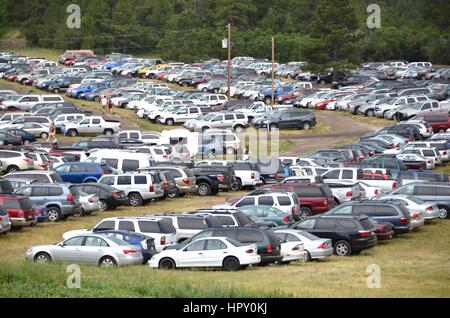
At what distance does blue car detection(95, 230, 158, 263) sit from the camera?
28.5 metres

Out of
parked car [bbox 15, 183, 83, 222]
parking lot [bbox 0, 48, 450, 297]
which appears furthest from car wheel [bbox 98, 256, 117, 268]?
parked car [bbox 15, 183, 83, 222]

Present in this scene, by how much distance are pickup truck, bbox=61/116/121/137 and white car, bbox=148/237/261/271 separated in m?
35.2

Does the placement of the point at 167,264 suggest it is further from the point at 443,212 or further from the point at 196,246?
the point at 443,212

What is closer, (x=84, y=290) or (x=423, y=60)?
(x=84, y=290)

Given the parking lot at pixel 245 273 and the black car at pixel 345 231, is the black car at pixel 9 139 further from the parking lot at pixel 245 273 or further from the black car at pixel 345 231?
the black car at pixel 345 231

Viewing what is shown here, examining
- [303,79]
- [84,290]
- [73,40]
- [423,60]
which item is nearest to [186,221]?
[84,290]

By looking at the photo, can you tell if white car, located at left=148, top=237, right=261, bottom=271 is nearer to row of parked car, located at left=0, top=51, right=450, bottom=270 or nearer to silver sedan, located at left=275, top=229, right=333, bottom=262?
row of parked car, located at left=0, top=51, right=450, bottom=270

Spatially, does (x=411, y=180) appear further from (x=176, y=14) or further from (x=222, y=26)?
(x=176, y=14)

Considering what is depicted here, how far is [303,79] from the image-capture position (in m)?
96.0

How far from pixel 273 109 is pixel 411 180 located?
26.2m

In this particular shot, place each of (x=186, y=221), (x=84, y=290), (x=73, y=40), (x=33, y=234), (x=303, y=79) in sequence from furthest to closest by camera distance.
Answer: (x=73, y=40) → (x=303, y=79) → (x=33, y=234) → (x=186, y=221) → (x=84, y=290)

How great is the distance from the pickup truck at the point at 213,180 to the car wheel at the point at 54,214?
8891mm

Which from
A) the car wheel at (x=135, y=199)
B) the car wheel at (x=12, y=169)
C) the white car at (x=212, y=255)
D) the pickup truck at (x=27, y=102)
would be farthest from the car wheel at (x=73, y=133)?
the white car at (x=212, y=255)

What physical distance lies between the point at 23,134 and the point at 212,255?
31.5 m
